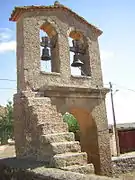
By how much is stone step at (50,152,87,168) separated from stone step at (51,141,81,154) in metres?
0.22

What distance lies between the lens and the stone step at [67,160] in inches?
210

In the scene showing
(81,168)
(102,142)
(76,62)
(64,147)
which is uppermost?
(76,62)

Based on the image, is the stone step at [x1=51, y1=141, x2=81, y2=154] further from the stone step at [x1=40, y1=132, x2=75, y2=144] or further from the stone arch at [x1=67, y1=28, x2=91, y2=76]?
the stone arch at [x1=67, y1=28, x2=91, y2=76]

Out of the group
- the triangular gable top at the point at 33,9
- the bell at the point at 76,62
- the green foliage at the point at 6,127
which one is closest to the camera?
the triangular gable top at the point at 33,9

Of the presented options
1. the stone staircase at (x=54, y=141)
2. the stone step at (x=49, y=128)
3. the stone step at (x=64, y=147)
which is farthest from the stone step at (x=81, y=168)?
the stone step at (x=49, y=128)

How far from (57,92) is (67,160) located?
137 inches

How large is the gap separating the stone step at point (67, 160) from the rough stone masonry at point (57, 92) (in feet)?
0.16

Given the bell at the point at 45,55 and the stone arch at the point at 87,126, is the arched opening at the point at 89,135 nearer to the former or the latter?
the stone arch at the point at 87,126

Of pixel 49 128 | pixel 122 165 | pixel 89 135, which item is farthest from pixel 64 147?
pixel 122 165

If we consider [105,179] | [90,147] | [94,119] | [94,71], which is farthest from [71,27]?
[105,179]

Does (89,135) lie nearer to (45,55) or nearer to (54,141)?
(45,55)

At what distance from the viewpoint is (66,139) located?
21.3 feet

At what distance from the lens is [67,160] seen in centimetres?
550

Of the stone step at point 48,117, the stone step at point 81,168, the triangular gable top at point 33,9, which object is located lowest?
the stone step at point 81,168
